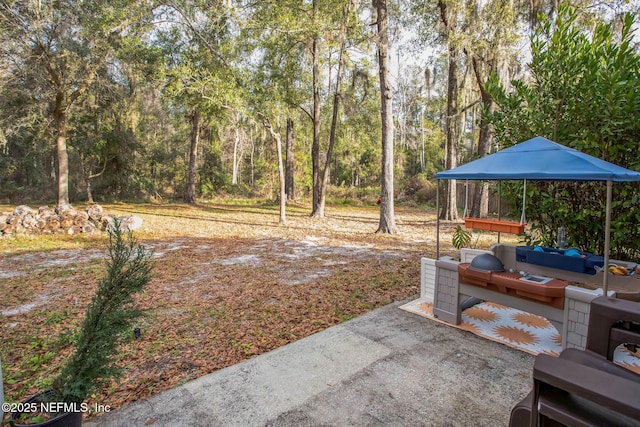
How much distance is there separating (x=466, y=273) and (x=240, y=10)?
31.8 ft

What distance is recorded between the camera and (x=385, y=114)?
8.47 meters

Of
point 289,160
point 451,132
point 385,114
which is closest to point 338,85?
point 385,114

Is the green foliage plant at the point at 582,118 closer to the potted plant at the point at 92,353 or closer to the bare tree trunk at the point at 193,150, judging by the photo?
the potted plant at the point at 92,353

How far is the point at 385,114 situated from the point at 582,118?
512cm

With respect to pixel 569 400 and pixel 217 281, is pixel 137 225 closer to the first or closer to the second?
pixel 217 281

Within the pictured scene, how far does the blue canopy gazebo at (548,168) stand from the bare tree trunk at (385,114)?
523cm

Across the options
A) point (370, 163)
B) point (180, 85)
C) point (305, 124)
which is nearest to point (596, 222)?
point (180, 85)

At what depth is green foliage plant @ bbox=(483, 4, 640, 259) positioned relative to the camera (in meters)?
3.44

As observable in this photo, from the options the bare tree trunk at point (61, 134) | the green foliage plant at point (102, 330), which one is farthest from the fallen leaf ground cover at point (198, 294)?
the bare tree trunk at point (61, 134)

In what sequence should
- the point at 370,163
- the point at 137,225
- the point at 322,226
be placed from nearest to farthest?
the point at 137,225, the point at 322,226, the point at 370,163

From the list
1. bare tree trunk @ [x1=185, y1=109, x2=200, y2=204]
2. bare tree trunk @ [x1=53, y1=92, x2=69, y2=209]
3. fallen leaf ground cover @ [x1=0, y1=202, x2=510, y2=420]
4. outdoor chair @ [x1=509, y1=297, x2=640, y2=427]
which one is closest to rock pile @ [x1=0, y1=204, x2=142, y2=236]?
fallen leaf ground cover @ [x1=0, y1=202, x2=510, y2=420]

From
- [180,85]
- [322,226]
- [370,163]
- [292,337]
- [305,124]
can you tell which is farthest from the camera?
[370,163]

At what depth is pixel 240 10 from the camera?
9.45 meters

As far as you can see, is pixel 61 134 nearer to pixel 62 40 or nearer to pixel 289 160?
pixel 62 40
